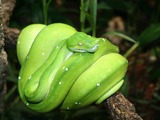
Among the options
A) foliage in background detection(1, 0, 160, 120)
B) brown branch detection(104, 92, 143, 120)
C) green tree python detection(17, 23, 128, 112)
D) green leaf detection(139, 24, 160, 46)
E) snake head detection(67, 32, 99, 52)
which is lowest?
foliage in background detection(1, 0, 160, 120)

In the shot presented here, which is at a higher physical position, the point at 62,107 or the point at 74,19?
the point at 62,107

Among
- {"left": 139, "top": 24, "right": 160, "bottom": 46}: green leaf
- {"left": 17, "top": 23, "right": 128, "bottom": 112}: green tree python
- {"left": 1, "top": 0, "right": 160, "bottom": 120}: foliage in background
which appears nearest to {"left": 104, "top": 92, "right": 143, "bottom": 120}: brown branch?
{"left": 17, "top": 23, "right": 128, "bottom": 112}: green tree python

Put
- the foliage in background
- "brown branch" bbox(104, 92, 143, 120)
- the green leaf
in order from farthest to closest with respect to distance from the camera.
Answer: the foliage in background, the green leaf, "brown branch" bbox(104, 92, 143, 120)

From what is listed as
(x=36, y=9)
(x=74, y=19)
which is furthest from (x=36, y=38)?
(x=74, y=19)

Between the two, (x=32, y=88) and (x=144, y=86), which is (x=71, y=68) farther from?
(x=144, y=86)

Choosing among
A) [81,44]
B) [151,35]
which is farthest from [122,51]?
[81,44]

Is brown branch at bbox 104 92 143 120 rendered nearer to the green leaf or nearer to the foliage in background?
the foliage in background

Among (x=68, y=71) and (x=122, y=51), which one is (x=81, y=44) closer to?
(x=68, y=71)
